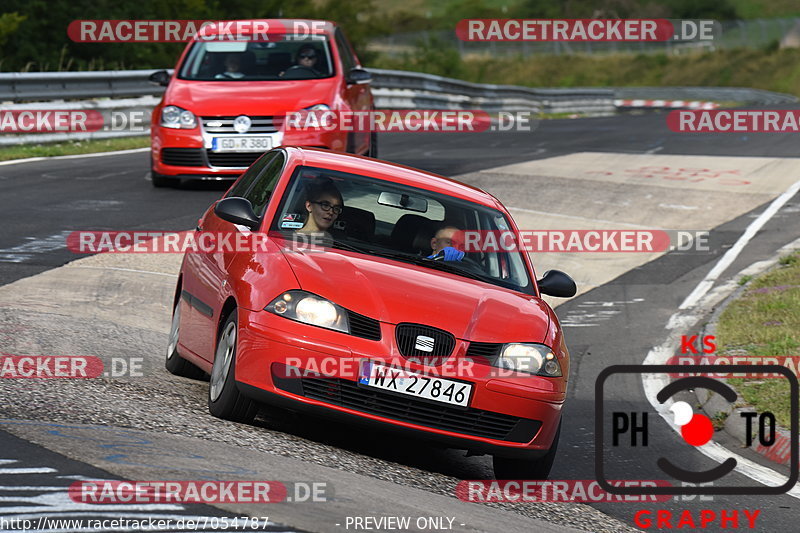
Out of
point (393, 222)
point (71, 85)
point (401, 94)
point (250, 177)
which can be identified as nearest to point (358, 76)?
point (71, 85)

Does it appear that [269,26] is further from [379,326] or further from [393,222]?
[379,326]

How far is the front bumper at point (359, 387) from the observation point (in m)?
6.41

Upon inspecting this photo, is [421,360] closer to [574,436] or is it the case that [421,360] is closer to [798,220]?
[574,436]

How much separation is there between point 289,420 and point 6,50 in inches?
1239

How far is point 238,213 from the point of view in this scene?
7379mm

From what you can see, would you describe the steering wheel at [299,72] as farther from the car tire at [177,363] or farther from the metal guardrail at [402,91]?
the car tire at [177,363]

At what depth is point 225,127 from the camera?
598 inches

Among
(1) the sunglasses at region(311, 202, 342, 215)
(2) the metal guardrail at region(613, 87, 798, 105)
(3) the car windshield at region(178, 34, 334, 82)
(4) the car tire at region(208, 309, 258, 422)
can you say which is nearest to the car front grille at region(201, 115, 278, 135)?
(3) the car windshield at region(178, 34, 334, 82)

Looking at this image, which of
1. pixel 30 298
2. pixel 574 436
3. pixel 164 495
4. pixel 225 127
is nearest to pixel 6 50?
pixel 225 127

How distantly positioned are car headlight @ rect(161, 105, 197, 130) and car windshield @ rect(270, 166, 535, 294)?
7.60m

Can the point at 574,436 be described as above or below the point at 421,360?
below

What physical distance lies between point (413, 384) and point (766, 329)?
19.0 ft

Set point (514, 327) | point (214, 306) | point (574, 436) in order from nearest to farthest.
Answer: point (514, 327) < point (214, 306) < point (574, 436)

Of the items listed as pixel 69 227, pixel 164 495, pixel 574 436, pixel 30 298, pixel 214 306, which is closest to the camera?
pixel 164 495
